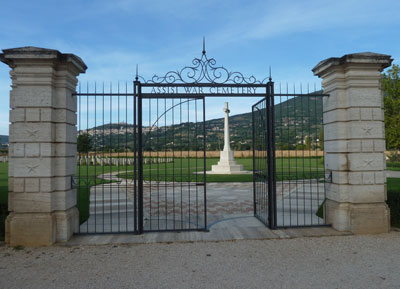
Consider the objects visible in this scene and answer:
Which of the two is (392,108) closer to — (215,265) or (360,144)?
(360,144)

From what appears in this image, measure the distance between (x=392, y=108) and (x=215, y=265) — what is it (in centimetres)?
3093

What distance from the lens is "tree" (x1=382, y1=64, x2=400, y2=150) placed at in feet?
89.0

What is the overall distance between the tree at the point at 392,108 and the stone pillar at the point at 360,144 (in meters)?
24.6

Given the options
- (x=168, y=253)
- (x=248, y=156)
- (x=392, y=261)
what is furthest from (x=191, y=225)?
(x=248, y=156)

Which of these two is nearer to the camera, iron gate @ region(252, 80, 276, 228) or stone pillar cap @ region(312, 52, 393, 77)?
stone pillar cap @ region(312, 52, 393, 77)

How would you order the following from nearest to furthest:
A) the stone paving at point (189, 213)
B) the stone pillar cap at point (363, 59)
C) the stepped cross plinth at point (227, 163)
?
the stone pillar cap at point (363, 59) → the stone paving at point (189, 213) → the stepped cross plinth at point (227, 163)

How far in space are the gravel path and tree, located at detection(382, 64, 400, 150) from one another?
84.4ft

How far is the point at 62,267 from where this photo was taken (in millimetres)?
4457

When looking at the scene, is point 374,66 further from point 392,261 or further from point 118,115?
point 118,115

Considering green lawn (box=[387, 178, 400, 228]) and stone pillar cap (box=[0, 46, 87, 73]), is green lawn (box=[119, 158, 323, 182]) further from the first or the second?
stone pillar cap (box=[0, 46, 87, 73])

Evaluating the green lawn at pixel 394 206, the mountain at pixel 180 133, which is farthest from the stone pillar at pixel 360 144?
the green lawn at pixel 394 206

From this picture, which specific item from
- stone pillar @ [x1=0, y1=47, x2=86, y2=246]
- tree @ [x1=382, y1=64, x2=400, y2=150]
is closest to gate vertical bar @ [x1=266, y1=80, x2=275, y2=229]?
stone pillar @ [x1=0, y1=47, x2=86, y2=246]

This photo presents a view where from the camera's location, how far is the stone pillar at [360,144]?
19.9 ft

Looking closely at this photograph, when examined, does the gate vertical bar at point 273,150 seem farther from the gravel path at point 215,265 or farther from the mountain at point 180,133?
the gravel path at point 215,265
